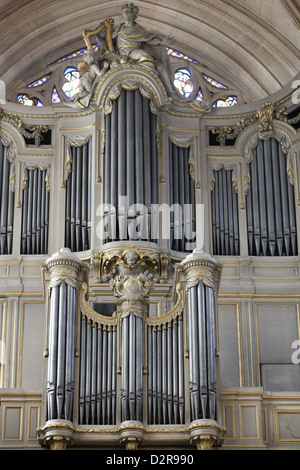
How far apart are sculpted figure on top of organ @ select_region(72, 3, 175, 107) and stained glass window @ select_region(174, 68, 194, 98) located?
2106mm

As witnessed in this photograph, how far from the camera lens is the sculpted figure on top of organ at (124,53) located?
24266 mm

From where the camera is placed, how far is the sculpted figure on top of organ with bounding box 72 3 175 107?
79.6 feet

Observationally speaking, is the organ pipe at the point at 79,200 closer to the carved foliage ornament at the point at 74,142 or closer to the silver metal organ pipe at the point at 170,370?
the carved foliage ornament at the point at 74,142

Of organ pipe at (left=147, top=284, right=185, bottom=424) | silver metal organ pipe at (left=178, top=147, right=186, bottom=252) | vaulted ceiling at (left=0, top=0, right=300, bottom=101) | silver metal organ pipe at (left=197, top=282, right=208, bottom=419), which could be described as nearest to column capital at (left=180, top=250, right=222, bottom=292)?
silver metal organ pipe at (left=197, top=282, right=208, bottom=419)

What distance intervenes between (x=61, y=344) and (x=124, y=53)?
7247mm

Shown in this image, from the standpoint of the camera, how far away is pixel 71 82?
1052 inches

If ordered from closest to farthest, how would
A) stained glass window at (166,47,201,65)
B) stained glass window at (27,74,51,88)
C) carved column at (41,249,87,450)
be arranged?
carved column at (41,249,87,450)
stained glass window at (27,74,51,88)
stained glass window at (166,47,201,65)

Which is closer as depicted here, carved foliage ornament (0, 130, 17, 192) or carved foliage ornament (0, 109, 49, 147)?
carved foliage ornament (0, 130, 17, 192)

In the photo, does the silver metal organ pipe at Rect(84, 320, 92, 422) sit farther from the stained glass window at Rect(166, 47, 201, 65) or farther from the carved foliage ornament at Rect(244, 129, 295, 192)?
the stained glass window at Rect(166, 47, 201, 65)

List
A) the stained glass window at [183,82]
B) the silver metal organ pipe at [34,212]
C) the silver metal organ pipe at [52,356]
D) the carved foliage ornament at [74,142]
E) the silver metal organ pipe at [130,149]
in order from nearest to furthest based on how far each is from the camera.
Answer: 1. the silver metal organ pipe at [52,356]
2. the silver metal organ pipe at [130,149]
3. the silver metal organ pipe at [34,212]
4. the carved foliage ornament at [74,142]
5. the stained glass window at [183,82]

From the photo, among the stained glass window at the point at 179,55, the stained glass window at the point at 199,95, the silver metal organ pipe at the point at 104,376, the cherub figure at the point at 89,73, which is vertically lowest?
the silver metal organ pipe at the point at 104,376

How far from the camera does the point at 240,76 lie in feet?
86.9

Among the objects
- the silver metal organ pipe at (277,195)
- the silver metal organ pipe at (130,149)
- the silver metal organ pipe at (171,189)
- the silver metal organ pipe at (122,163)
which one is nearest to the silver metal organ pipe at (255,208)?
the silver metal organ pipe at (277,195)

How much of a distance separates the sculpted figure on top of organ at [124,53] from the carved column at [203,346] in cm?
562
